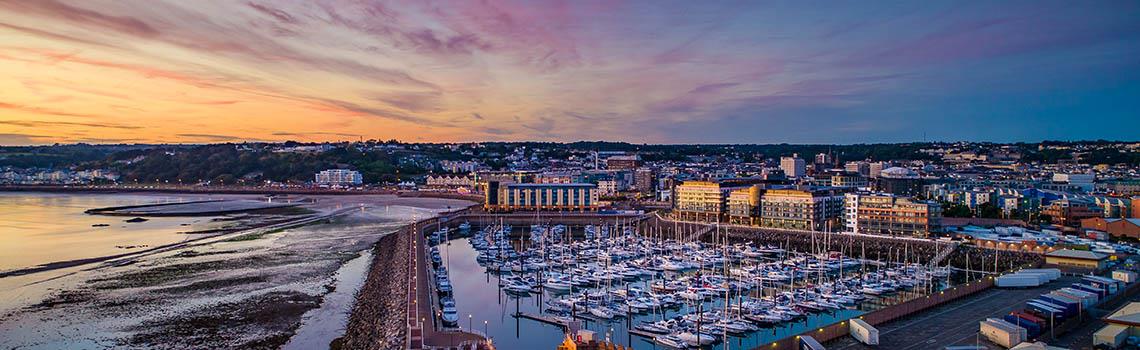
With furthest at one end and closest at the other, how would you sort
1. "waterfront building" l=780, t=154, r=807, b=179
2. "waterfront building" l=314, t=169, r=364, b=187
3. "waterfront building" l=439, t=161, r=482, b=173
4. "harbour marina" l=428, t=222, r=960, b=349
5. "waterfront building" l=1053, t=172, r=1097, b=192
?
"waterfront building" l=439, t=161, r=482, b=173 → "waterfront building" l=314, t=169, r=364, b=187 → "waterfront building" l=780, t=154, r=807, b=179 → "waterfront building" l=1053, t=172, r=1097, b=192 → "harbour marina" l=428, t=222, r=960, b=349

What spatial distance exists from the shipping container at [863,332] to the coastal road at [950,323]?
0.11 metres

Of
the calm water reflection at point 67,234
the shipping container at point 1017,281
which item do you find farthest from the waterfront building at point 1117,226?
the calm water reflection at point 67,234

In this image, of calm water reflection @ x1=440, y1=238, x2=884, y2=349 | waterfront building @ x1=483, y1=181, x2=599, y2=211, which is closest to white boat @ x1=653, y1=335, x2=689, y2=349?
calm water reflection @ x1=440, y1=238, x2=884, y2=349

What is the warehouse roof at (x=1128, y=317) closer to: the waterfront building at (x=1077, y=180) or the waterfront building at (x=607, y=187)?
the waterfront building at (x=1077, y=180)

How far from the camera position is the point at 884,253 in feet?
96.3

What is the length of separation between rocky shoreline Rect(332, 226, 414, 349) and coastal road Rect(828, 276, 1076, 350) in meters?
9.46

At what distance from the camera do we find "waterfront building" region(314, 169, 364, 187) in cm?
9106

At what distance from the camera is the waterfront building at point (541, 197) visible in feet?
164

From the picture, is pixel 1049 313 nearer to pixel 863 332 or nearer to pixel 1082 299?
pixel 1082 299

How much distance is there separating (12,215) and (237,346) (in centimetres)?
4619

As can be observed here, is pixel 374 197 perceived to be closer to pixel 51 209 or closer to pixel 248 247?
pixel 51 209

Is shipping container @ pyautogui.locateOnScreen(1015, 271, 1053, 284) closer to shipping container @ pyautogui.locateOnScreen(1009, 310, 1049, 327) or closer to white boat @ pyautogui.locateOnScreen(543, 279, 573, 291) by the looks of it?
shipping container @ pyautogui.locateOnScreen(1009, 310, 1049, 327)

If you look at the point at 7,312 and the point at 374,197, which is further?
the point at 374,197

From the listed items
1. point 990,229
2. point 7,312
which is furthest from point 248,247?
point 990,229
